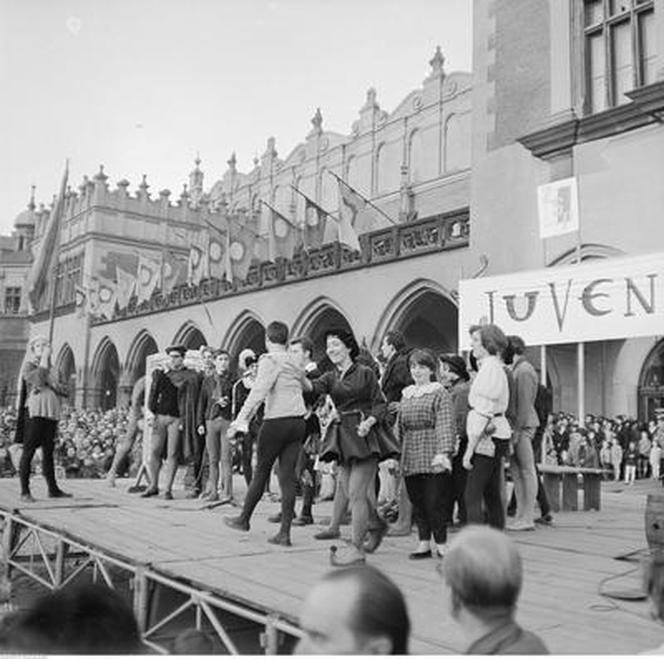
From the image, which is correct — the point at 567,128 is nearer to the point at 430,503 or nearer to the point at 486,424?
the point at 486,424

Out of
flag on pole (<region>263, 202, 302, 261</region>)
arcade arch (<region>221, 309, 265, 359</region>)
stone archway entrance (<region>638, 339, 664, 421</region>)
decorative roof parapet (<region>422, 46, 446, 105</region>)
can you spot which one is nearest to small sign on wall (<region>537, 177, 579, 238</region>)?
stone archway entrance (<region>638, 339, 664, 421</region>)

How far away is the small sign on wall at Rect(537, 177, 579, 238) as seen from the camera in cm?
1021

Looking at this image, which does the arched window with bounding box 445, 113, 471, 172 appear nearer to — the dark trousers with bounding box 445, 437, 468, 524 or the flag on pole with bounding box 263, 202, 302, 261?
the flag on pole with bounding box 263, 202, 302, 261

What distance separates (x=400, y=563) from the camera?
4133 millimetres

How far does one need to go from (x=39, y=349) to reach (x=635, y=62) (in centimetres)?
826

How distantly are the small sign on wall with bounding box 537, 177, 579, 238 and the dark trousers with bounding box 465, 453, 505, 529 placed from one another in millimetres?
6301

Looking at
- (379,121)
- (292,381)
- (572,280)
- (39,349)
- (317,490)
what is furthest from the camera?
(379,121)

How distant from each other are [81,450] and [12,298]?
26.7 m

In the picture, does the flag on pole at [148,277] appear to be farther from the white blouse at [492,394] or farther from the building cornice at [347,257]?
the white blouse at [492,394]

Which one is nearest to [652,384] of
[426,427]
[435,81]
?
[426,427]

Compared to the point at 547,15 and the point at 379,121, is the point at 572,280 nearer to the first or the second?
the point at 547,15

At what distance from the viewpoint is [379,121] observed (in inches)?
1152

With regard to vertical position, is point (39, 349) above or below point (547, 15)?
below

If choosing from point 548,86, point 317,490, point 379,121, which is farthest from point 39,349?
point 379,121
